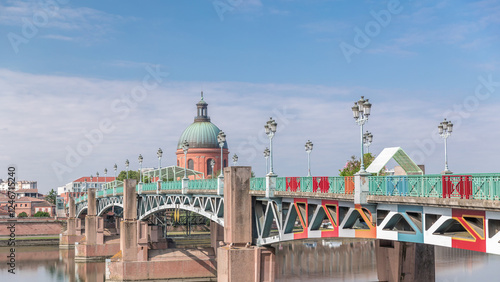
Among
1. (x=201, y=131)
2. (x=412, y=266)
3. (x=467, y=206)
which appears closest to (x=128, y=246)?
(x=412, y=266)

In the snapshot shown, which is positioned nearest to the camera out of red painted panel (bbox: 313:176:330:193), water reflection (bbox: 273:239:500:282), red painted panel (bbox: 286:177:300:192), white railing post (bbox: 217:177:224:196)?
red painted panel (bbox: 313:176:330:193)

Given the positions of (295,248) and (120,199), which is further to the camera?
(295,248)

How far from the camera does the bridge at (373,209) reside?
20781 mm

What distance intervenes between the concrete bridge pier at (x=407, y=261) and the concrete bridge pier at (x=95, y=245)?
49.1 m

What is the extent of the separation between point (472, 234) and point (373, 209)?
556cm

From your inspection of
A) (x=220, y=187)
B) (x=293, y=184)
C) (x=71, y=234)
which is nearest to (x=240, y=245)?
(x=220, y=187)

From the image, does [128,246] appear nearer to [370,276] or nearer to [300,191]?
[370,276]

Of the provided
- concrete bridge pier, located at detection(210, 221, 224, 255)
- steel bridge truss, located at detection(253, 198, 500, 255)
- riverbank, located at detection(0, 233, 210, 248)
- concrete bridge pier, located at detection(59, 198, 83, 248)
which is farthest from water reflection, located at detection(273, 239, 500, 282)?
concrete bridge pier, located at detection(59, 198, 83, 248)

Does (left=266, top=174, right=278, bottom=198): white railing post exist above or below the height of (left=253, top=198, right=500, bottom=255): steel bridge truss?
above

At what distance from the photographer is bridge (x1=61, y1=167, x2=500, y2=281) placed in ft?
68.2

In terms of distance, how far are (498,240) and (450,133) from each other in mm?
18429

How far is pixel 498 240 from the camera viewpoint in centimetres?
1995

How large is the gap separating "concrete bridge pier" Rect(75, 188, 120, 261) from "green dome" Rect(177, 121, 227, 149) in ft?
158

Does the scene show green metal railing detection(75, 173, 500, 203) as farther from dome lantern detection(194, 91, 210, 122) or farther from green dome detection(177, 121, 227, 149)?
dome lantern detection(194, 91, 210, 122)
